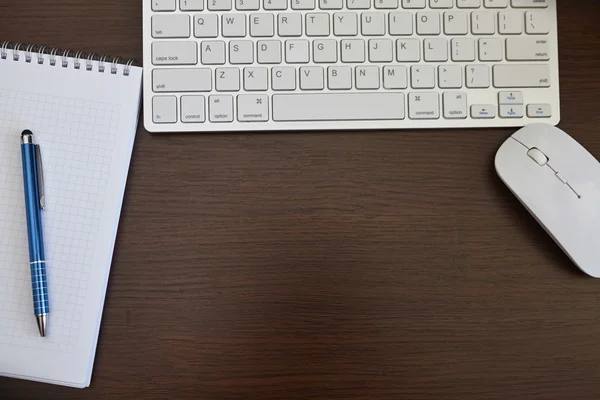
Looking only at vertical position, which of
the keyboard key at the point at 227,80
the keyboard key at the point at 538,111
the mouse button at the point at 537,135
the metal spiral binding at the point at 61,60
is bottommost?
the mouse button at the point at 537,135

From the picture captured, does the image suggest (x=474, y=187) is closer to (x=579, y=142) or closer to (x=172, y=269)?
(x=579, y=142)

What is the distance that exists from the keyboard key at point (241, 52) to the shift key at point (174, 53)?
4 cm

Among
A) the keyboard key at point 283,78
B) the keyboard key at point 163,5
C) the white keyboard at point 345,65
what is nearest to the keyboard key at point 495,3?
the white keyboard at point 345,65

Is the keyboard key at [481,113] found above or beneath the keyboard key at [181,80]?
beneath

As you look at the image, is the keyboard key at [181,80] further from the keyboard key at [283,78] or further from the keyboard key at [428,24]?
the keyboard key at [428,24]

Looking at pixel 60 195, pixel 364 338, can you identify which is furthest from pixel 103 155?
pixel 364 338

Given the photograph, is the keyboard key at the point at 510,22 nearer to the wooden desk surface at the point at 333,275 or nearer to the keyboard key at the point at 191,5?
the wooden desk surface at the point at 333,275

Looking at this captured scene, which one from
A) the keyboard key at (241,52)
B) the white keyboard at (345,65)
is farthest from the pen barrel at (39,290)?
the keyboard key at (241,52)

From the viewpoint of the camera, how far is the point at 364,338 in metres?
0.57

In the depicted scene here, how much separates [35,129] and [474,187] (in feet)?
1.51

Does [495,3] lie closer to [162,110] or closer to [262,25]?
[262,25]

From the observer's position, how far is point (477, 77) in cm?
58

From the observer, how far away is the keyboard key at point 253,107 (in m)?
0.57

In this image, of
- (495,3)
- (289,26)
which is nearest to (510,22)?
(495,3)
